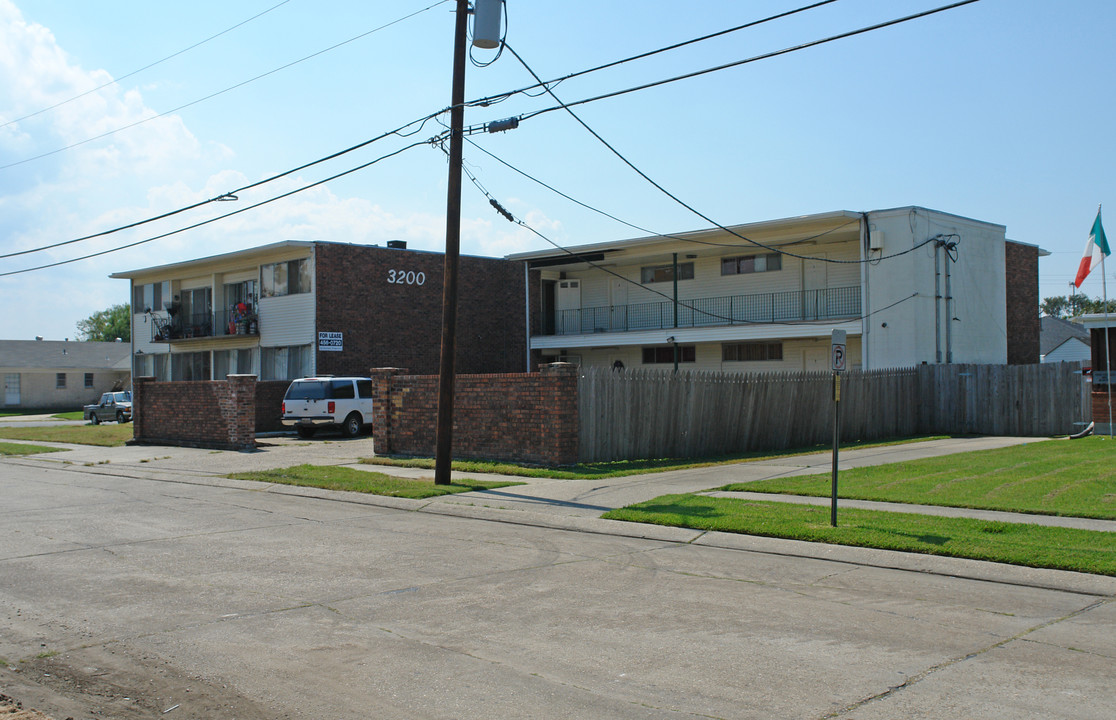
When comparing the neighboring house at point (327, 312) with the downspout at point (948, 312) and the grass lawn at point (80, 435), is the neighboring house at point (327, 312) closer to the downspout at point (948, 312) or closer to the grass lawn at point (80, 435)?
the grass lawn at point (80, 435)

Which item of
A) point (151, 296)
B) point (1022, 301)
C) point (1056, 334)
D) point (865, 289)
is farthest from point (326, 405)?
point (1056, 334)

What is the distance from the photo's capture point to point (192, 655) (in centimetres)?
596

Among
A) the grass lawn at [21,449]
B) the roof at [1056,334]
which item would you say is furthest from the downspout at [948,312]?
the roof at [1056,334]

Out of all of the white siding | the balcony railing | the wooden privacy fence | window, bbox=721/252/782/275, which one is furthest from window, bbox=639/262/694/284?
the white siding

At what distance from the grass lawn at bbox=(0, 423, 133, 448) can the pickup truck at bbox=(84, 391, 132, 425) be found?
6575 mm

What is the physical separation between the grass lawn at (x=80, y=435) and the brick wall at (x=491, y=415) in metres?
10.9

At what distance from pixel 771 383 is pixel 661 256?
518 inches

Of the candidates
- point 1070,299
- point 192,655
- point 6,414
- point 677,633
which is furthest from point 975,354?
point 1070,299

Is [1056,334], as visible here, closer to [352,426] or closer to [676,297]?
[676,297]

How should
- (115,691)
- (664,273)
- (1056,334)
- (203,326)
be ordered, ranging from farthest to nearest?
(1056,334), (203,326), (664,273), (115,691)

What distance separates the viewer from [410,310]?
3475 centimetres

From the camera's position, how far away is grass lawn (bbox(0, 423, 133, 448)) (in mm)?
27973

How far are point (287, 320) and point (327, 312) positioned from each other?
210cm

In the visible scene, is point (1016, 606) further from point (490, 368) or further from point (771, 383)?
point (490, 368)
